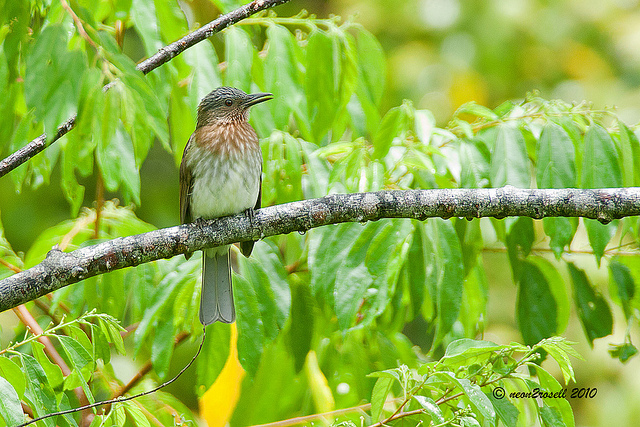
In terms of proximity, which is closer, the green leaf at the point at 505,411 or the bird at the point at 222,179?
the green leaf at the point at 505,411

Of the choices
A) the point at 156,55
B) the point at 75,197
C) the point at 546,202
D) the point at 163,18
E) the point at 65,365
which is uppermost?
the point at 163,18

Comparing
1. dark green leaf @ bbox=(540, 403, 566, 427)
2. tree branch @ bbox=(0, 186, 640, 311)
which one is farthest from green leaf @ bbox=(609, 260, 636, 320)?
dark green leaf @ bbox=(540, 403, 566, 427)

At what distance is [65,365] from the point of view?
10.0ft

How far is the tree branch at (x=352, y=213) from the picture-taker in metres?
2.45

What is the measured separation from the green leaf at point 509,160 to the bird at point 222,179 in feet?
3.72

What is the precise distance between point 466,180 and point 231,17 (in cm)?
121

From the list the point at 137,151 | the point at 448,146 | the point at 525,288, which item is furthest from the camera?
the point at 448,146

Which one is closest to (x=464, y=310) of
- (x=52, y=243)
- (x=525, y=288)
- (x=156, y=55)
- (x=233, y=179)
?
(x=525, y=288)

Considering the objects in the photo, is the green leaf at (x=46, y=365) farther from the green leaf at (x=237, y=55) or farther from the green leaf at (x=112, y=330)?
the green leaf at (x=237, y=55)

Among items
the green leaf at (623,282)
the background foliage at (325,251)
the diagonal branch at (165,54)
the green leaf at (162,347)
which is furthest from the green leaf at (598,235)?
the green leaf at (162,347)

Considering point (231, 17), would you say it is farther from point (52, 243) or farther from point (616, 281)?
point (616, 281)

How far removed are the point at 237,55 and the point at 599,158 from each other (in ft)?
5.34

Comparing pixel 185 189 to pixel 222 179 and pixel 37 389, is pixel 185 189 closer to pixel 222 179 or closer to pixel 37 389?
pixel 222 179

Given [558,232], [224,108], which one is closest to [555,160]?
[558,232]
